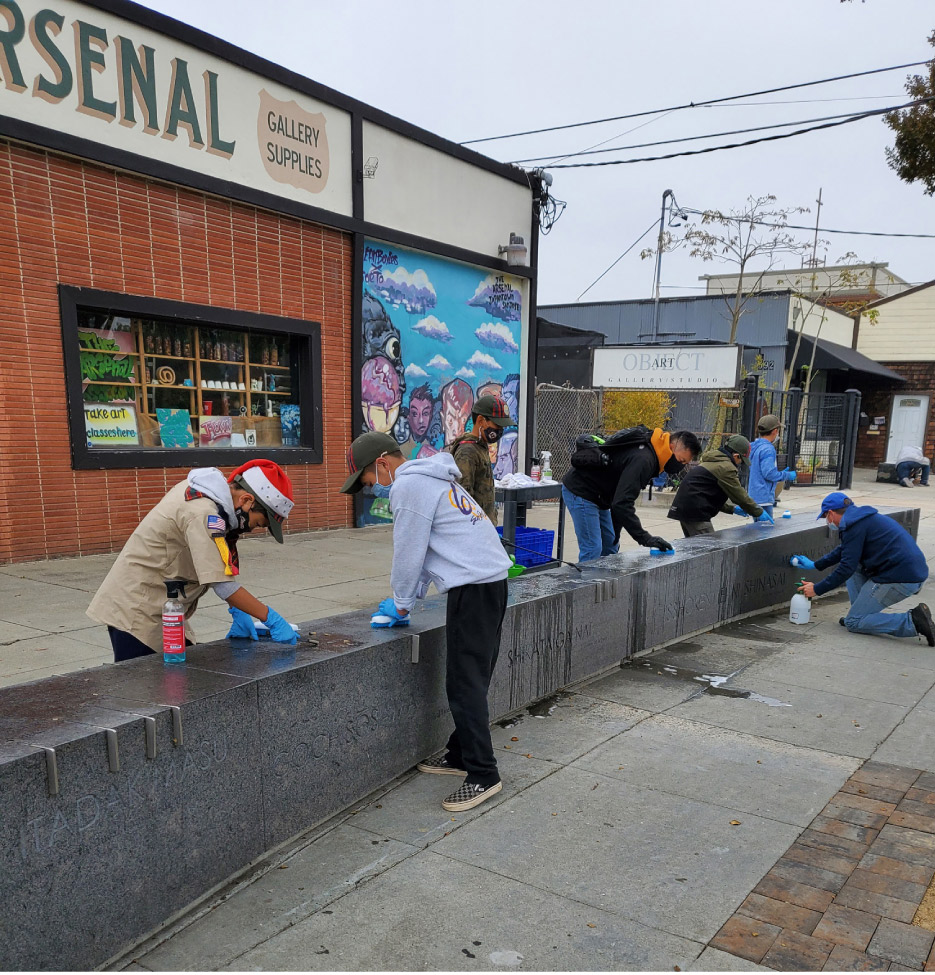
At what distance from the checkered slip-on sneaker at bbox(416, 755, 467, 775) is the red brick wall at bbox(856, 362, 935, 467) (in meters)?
28.7

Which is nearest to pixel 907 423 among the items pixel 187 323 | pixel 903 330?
pixel 903 330

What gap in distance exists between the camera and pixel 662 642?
20.8 feet

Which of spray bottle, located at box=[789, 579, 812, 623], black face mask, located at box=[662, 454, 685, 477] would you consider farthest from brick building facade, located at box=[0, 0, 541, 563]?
spray bottle, located at box=[789, 579, 812, 623]

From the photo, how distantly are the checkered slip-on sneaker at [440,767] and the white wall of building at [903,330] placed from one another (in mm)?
28587

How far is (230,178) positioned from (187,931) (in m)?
8.43

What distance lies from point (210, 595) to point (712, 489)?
481 cm

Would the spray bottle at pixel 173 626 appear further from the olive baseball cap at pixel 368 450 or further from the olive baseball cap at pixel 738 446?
the olive baseball cap at pixel 738 446

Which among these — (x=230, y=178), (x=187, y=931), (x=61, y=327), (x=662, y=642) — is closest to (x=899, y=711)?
Answer: (x=662, y=642)

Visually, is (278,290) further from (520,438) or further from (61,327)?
(520,438)

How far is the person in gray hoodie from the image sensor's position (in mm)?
3510

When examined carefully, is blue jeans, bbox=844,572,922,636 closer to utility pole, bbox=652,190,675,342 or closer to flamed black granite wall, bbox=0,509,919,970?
flamed black granite wall, bbox=0,509,919,970

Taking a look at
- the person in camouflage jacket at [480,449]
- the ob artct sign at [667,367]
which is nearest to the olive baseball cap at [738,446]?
the person in camouflage jacket at [480,449]

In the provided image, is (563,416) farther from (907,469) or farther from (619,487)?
(907,469)

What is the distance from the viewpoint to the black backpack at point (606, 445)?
6.57 m
